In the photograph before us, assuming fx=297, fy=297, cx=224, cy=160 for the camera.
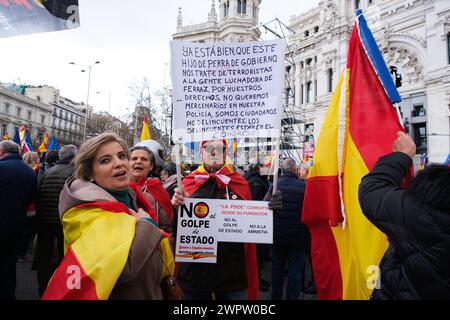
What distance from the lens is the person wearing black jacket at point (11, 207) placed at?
3.76 m

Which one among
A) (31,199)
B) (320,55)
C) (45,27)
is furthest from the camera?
(320,55)

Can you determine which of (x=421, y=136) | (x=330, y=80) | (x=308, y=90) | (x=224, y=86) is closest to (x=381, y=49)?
(x=330, y=80)

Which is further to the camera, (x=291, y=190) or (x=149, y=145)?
(x=291, y=190)

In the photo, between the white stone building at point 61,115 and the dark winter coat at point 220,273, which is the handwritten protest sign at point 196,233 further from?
the white stone building at point 61,115

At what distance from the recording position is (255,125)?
8.32 ft

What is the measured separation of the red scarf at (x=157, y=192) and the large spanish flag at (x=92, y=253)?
1.52m

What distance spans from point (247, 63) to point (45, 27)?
1746 mm

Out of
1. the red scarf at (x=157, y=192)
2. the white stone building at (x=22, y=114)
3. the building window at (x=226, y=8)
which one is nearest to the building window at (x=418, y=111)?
the building window at (x=226, y=8)

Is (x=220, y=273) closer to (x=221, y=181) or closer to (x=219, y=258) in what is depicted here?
(x=219, y=258)

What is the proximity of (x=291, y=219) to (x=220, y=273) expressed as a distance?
2151 millimetres

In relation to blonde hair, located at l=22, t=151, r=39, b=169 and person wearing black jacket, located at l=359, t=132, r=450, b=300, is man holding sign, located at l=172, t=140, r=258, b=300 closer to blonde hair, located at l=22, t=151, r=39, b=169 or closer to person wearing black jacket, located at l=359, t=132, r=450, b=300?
person wearing black jacket, located at l=359, t=132, r=450, b=300

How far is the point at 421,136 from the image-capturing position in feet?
84.1
